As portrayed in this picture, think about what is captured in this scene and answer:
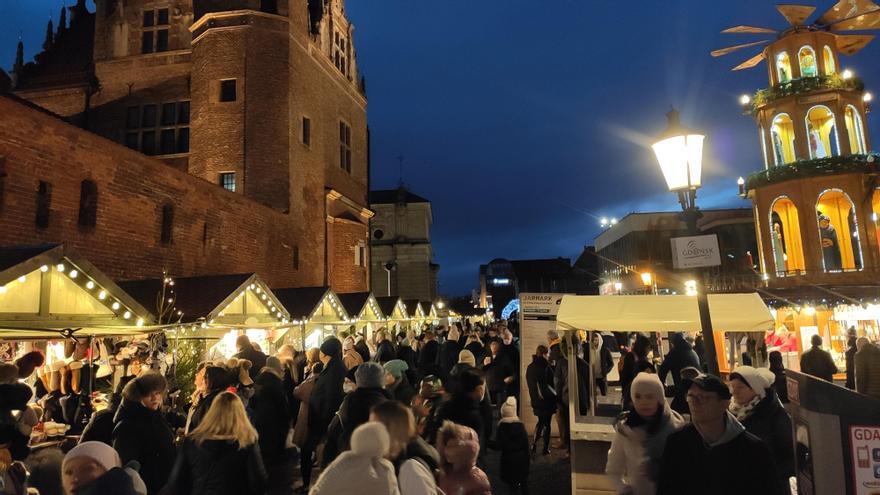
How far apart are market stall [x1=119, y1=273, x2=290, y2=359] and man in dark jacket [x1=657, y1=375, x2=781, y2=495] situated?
866 centimetres

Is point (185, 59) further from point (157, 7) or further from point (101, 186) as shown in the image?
point (101, 186)

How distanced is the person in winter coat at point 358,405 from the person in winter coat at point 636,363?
13.8ft

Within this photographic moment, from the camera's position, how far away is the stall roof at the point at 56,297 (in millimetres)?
6934

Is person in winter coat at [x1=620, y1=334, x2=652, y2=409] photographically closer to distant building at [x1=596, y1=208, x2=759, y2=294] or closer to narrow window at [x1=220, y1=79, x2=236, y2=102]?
narrow window at [x1=220, y1=79, x2=236, y2=102]

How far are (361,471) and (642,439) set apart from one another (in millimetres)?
1987

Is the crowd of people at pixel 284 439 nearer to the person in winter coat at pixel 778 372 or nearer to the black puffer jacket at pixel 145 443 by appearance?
the black puffer jacket at pixel 145 443

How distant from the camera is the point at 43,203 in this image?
11219mm

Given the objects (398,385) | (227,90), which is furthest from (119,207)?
(227,90)

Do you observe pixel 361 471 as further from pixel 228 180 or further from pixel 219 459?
pixel 228 180

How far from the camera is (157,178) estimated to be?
560 inches

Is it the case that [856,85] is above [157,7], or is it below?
below

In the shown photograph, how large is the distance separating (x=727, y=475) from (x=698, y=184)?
12.0 ft

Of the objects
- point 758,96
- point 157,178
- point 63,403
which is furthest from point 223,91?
point 758,96

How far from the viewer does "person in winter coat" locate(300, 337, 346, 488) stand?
271 inches
